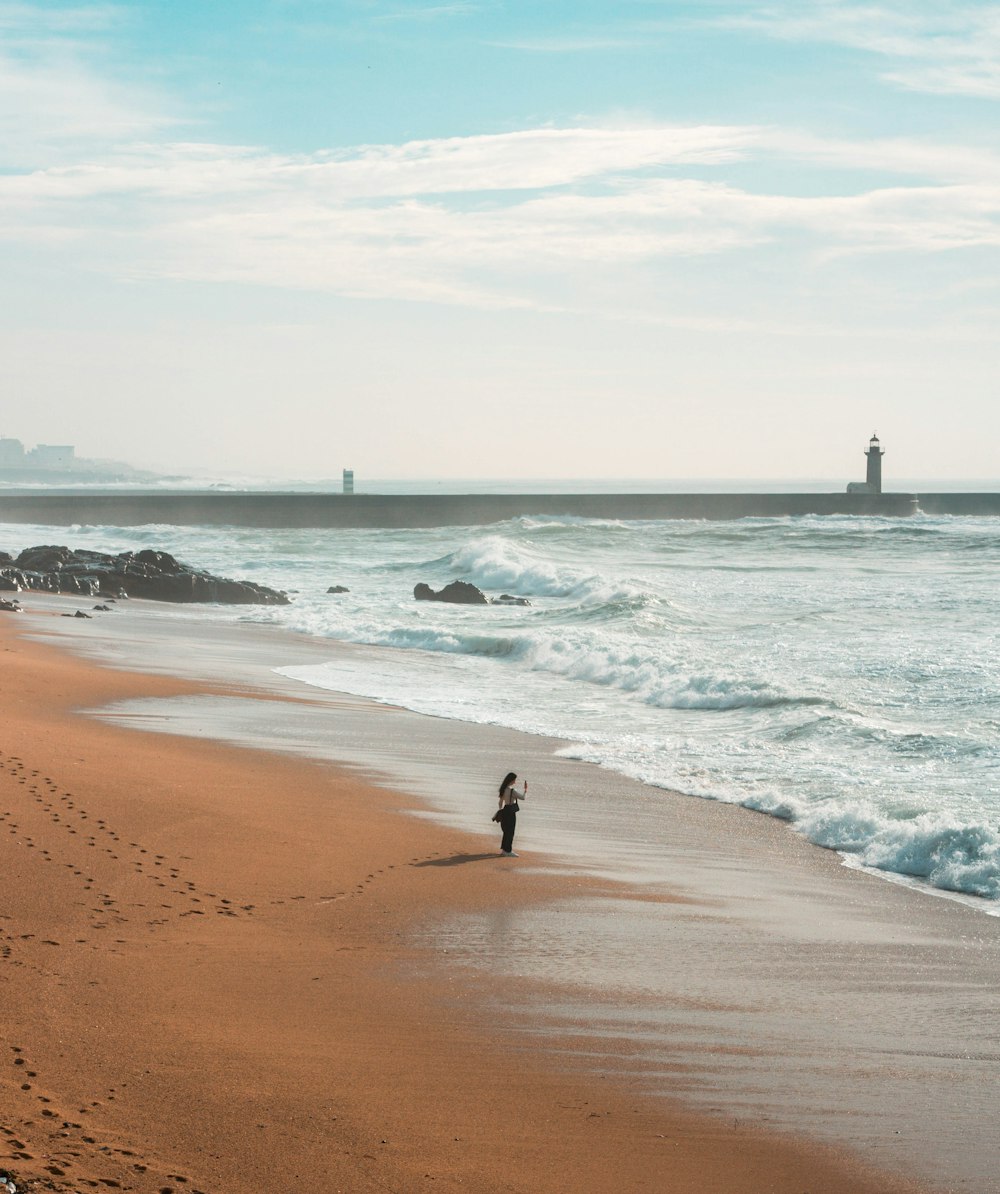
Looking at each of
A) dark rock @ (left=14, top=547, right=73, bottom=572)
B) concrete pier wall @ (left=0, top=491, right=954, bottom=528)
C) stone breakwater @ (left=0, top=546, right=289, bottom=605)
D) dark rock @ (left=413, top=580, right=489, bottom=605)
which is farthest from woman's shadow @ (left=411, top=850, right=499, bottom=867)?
concrete pier wall @ (left=0, top=491, right=954, bottom=528)

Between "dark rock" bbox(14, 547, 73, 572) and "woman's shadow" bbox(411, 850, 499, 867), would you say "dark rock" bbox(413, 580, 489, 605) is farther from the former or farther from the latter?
"woman's shadow" bbox(411, 850, 499, 867)

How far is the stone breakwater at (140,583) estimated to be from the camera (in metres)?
29.2

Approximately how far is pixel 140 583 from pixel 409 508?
3871 cm

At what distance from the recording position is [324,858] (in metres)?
7.80

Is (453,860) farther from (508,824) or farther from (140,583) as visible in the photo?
(140,583)

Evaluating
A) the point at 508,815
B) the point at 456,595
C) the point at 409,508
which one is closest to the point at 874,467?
the point at 409,508

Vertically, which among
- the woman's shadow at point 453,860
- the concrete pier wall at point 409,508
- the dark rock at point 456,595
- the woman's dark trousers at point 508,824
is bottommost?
the woman's shadow at point 453,860

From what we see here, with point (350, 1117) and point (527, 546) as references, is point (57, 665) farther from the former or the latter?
point (527, 546)

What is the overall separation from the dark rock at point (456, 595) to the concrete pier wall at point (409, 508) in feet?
124

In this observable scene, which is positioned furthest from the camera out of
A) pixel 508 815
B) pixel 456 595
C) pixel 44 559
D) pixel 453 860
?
pixel 44 559

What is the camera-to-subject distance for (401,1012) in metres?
5.29

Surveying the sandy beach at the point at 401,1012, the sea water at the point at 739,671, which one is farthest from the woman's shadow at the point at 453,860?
the sea water at the point at 739,671

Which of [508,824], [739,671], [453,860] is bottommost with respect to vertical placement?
[453,860]

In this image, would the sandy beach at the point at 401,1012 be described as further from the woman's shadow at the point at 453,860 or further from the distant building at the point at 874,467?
the distant building at the point at 874,467
